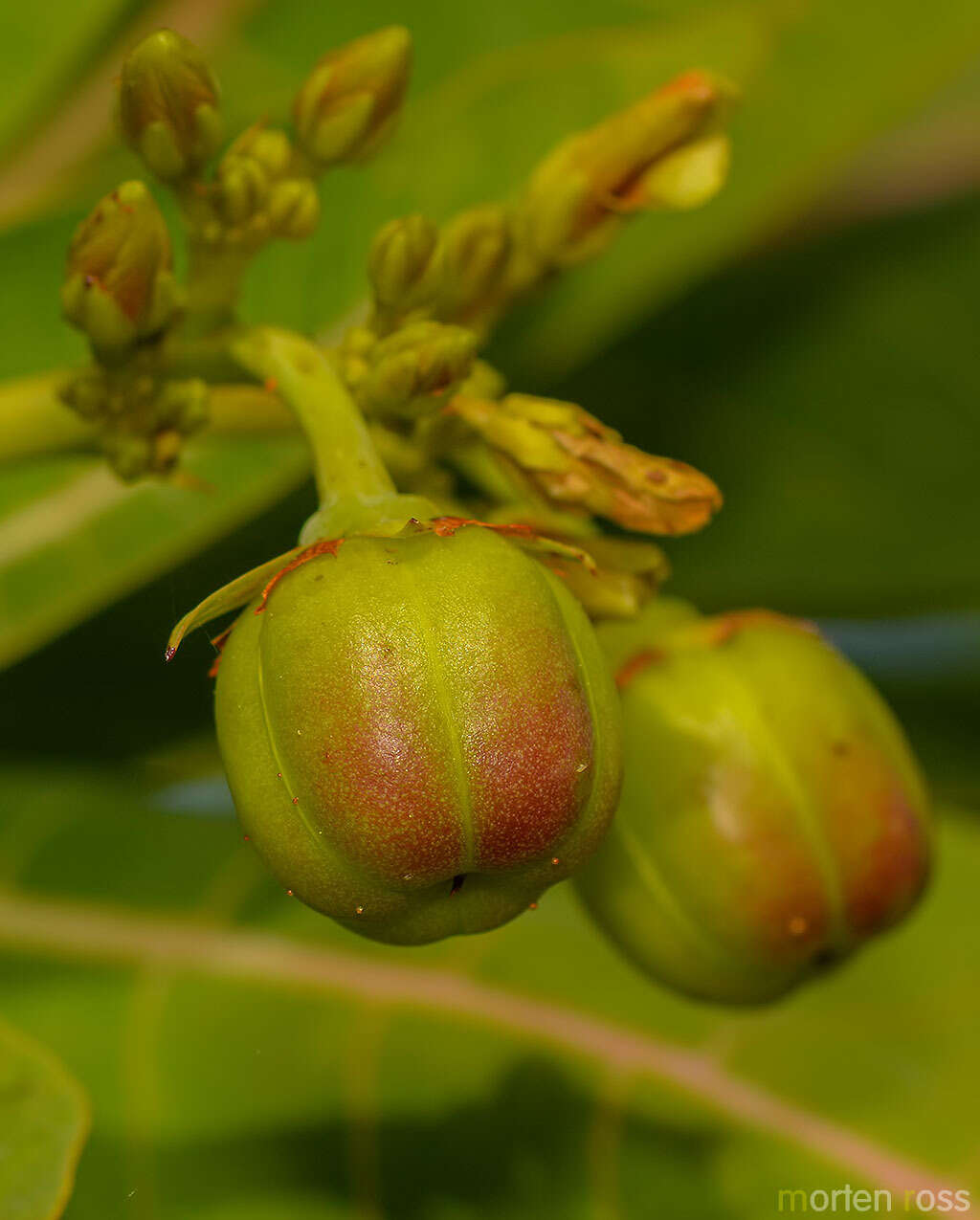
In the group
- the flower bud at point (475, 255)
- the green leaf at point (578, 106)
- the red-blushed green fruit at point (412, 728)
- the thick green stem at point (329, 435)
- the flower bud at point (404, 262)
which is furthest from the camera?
the green leaf at point (578, 106)

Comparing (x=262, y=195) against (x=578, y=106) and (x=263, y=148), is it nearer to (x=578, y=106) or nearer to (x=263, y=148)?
(x=263, y=148)

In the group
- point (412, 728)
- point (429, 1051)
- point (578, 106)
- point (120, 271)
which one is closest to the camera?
point (412, 728)

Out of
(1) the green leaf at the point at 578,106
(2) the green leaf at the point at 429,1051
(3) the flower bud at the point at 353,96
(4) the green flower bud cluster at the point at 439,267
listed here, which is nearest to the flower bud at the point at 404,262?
(4) the green flower bud cluster at the point at 439,267

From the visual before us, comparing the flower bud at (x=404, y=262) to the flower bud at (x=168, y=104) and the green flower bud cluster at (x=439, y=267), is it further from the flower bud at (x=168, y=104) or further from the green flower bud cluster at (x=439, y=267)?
the flower bud at (x=168, y=104)

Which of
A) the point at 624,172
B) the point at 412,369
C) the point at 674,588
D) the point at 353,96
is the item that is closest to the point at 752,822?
the point at 412,369

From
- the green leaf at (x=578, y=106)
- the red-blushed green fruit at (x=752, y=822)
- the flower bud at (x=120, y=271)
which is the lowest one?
the red-blushed green fruit at (x=752, y=822)

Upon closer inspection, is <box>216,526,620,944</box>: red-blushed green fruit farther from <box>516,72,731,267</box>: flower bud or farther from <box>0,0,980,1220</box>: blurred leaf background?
<box>0,0,980,1220</box>: blurred leaf background
